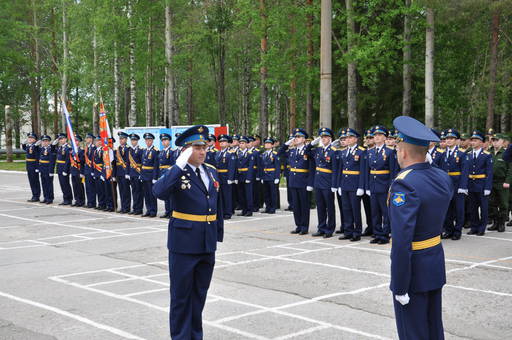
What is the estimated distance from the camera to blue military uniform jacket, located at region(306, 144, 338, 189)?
11977 millimetres

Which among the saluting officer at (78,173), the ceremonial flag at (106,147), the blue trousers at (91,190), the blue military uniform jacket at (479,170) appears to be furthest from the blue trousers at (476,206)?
the saluting officer at (78,173)

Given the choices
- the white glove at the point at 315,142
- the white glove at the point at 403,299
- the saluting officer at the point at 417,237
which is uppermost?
the white glove at the point at 315,142

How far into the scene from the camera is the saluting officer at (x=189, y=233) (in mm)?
5262

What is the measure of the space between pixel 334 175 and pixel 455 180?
8.42ft

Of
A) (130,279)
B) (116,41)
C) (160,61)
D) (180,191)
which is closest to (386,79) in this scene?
(160,61)

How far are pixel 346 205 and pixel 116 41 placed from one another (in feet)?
82.2

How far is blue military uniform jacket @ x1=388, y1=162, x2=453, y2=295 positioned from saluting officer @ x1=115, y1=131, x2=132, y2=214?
12.8m

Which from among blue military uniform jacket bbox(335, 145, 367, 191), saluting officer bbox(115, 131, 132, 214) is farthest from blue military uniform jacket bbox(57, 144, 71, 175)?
blue military uniform jacket bbox(335, 145, 367, 191)

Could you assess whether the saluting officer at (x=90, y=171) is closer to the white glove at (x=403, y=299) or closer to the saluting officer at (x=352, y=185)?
the saluting officer at (x=352, y=185)

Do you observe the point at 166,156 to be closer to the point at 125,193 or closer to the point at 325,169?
the point at 125,193

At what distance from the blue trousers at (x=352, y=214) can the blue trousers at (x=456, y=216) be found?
5.78 ft

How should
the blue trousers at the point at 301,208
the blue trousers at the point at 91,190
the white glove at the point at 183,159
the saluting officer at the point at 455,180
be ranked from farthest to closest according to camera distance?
1. the blue trousers at the point at 91,190
2. the blue trousers at the point at 301,208
3. the saluting officer at the point at 455,180
4. the white glove at the point at 183,159

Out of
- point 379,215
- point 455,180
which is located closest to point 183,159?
point 379,215

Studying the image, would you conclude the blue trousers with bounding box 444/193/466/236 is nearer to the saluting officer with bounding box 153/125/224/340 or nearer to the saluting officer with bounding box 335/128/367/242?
the saluting officer with bounding box 335/128/367/242
